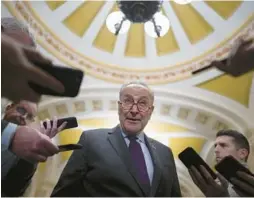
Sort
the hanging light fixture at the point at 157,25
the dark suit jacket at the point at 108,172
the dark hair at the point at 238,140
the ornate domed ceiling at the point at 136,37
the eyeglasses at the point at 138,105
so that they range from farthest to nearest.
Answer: the ornate domed ceiling at the point at 136,37, the hanging light fixture at the point at 157,25, the dark hair at the point at 238,140, the eyeglasses at the point at 138,105, the dark suit jacket at the point at 108,172

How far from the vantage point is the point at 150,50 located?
28.5 ft

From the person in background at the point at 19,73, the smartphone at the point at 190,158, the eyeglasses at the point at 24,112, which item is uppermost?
the eyeglasses at the point at 24,112

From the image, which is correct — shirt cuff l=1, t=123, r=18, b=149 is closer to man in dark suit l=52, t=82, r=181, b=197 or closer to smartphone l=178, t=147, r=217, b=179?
man in dark suit l=52, t=82, r=181, b=197

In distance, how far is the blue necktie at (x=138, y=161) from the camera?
2.25 m

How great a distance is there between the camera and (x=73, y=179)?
7.48 ft

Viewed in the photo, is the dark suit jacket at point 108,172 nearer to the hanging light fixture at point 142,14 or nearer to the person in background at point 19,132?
the person in background at point 19,132

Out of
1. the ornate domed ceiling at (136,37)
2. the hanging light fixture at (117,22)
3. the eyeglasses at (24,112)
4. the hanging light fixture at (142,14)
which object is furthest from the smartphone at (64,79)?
the ornate domed ceiling at (136,37)

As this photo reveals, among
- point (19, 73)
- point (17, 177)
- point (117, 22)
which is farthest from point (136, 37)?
point (19, 73)

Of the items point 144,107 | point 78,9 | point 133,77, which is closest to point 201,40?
point 133,77

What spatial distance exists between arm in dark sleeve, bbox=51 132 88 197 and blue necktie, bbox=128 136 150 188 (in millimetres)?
226

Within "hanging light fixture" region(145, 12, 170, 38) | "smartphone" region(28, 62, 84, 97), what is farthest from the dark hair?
"hanging light fixture" region(145, 12, 170, 38)

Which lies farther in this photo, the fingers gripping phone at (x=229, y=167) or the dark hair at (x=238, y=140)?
the dark hair at (x=238, y=140)

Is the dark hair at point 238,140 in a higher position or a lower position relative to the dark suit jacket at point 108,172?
higher

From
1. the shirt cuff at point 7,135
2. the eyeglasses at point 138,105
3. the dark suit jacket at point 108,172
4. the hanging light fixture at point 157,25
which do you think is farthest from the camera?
the hanging light fixture at point 157,25
